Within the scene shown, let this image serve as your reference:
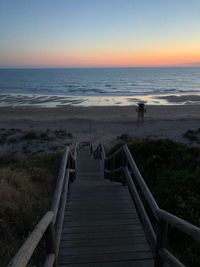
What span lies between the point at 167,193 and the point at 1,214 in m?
3.37

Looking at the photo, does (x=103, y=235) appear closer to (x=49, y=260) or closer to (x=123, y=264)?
(x=123, y=264)

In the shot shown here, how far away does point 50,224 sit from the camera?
150 inches

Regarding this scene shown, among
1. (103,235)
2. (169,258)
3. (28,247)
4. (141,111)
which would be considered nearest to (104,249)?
(103,235)

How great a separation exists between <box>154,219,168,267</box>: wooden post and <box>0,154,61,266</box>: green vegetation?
2.14 m

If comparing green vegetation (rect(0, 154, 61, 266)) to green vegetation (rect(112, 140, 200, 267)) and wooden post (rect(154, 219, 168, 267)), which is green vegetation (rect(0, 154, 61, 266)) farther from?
A: green vegetation (rect(112, 140, 200, 267))

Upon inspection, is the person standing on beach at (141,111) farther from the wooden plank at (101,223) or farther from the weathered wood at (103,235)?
the weathered wood at (103,235)

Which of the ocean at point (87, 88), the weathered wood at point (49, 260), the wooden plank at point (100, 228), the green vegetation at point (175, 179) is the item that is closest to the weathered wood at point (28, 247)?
the weathered wood at point (49, 260)

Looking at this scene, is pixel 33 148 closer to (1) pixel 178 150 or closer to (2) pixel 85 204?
(1) pixel 178 150

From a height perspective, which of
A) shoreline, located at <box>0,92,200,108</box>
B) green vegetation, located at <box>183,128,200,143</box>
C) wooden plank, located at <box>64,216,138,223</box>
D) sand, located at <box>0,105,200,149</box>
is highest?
wooden plank, located at <box>64,216,138,223</box>

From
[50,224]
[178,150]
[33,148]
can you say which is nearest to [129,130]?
[33,148]

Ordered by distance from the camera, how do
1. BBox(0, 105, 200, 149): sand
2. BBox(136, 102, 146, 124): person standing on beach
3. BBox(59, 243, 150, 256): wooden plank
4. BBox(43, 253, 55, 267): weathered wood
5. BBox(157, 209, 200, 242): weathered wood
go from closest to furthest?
BBox(157, 209, 200, 242): weathered wood → BBox(43, 253, 55, 267): weathered wood → BBox(59, 243, 150, 256): wooden plank → BBox(0, 105, 200, 149): sand → BBox(136, 102, 146, 124): person standing on beach

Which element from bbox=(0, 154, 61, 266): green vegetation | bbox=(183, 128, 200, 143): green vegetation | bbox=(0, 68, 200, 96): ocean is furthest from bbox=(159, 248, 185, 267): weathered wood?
bbox=(0, 68, 200, 96): ocean

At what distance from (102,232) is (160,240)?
1422mm

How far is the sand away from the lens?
1034 inches
